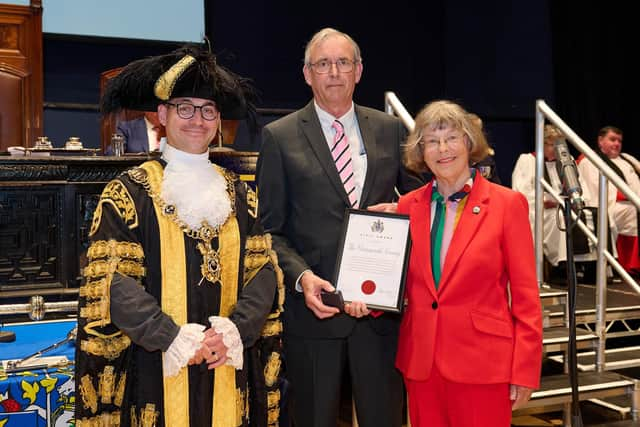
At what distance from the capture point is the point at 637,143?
859cm

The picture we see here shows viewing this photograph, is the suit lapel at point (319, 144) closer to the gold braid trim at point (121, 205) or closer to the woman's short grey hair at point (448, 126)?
the woman's short grey hair at point (448, 126)

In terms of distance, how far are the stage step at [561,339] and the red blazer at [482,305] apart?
6.52 feet

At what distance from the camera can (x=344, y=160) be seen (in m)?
2.30

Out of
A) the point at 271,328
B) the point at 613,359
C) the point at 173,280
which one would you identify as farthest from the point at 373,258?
the point at 613,359

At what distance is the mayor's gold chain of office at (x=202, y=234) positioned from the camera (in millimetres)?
1900

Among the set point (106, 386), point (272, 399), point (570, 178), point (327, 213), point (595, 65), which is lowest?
point (272, 399)

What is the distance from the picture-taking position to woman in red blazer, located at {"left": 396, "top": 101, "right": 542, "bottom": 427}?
1979 mm

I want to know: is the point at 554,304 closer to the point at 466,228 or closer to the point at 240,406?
the point at 466,228

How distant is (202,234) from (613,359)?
3330mm

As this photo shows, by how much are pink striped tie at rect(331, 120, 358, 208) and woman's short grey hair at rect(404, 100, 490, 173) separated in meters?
0.24

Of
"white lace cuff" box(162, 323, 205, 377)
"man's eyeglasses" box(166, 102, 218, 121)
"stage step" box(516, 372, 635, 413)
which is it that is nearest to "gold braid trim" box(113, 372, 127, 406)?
"white lace cuff" box(162, 323, 205, 377)

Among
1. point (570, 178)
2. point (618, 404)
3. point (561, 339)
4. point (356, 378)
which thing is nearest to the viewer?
point (356, 378)

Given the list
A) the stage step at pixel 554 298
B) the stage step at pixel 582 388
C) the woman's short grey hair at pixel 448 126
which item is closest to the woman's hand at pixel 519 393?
the woman's short grey hair at pixel 448 126

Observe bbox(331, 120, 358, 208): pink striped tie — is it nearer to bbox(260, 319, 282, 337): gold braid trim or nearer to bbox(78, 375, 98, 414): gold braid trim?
bbox(260, 319, 282, 337): gold braid trim
